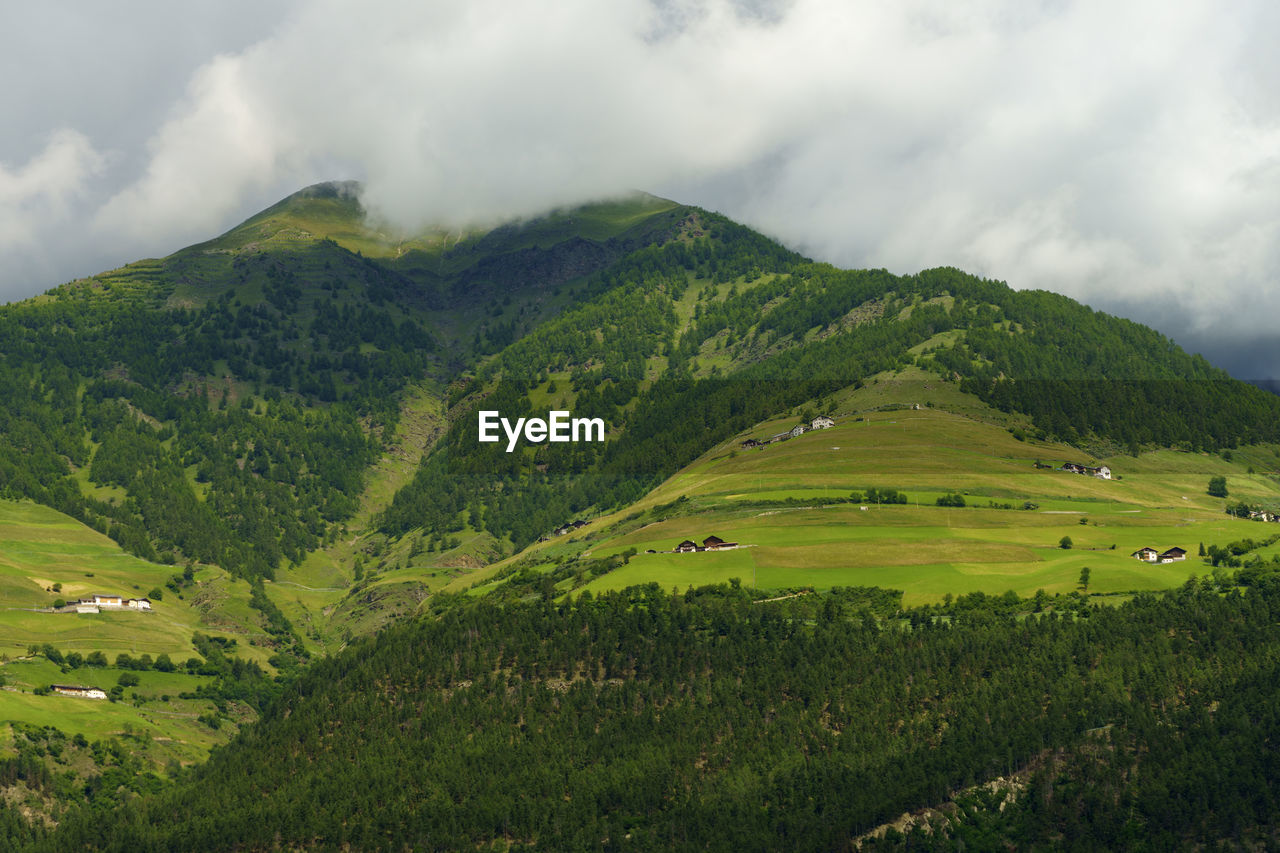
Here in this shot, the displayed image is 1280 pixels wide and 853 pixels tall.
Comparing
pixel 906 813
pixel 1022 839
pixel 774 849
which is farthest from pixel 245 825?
pixel 1022 839

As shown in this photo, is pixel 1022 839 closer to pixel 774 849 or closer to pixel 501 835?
pixel 774 849

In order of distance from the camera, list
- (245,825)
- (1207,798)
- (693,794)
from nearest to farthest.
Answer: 1. (1207,798)
2. (693,794)
3. (245,825)

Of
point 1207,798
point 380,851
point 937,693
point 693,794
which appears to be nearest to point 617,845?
point 693,794

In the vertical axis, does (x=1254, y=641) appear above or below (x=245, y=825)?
above

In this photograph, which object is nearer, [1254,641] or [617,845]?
[617,845]

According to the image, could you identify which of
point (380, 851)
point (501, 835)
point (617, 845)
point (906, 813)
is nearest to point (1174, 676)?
point (906, 813)

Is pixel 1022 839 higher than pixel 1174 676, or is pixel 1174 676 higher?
pixel 1174 676

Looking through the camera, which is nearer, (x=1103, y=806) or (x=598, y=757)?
(x=1103, y=806)

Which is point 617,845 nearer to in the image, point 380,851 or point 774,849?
point 774,849

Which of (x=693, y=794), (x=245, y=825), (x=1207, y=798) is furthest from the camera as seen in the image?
(x=245, y=825)
